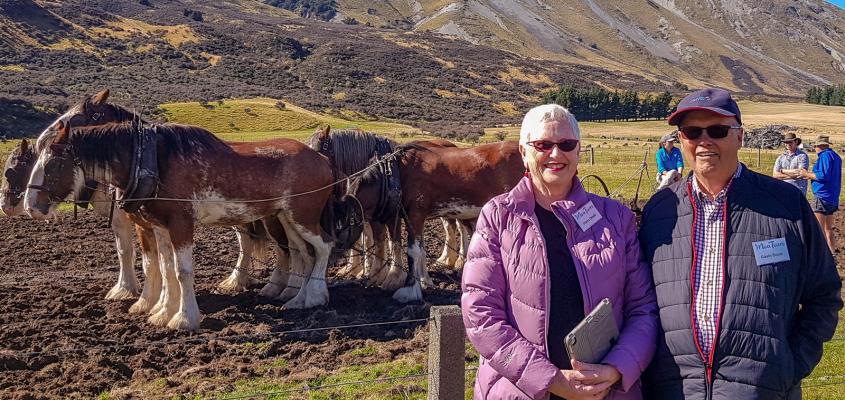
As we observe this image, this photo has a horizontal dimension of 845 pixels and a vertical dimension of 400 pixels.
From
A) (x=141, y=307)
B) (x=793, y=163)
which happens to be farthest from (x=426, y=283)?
(x=793, y=163)

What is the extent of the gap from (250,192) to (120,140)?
144cm

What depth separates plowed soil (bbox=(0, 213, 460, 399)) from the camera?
230 inches

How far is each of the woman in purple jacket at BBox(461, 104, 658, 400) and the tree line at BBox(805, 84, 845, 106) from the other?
369ft

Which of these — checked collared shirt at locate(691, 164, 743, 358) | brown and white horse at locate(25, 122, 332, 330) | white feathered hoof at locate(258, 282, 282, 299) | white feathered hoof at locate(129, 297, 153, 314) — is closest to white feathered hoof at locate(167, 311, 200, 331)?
brown and white horse at locate(25, 122, 332, 330)

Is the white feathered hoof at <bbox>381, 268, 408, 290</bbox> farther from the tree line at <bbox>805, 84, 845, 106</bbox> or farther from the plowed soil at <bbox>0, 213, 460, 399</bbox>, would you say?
the tree line at <bbox>805, 84, 845, 106</bbox>

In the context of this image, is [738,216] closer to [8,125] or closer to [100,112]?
[100,112]

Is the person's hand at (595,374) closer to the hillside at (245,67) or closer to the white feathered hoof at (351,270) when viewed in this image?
the white feathered hoof at (351,270)

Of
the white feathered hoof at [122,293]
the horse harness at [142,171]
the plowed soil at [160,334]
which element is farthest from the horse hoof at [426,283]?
the horse harness at [142,171]

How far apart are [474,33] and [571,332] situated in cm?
16710

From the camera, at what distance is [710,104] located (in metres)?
2.76

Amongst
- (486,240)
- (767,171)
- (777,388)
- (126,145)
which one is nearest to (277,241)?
(126,145)

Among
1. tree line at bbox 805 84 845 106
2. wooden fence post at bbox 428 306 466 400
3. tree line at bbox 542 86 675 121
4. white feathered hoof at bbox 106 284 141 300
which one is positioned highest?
tree line at bbox 805 84 845 106

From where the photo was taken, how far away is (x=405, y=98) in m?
74.8

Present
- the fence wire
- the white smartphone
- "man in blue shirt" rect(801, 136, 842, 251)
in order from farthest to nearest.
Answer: "man in blue shirt" rect(801, 136, 842, 251), the fence wire, the white smartphone
